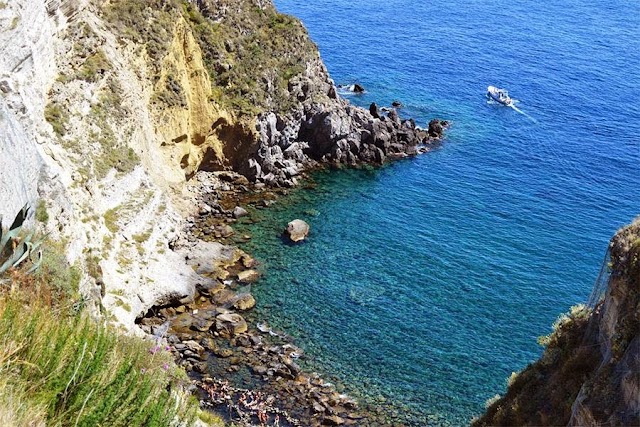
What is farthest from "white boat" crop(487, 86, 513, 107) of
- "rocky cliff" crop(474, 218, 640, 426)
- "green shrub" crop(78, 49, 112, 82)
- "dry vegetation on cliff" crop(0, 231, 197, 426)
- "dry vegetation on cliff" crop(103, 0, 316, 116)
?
"dry vegetation on cliff" crop(0, 231, 197, 426)

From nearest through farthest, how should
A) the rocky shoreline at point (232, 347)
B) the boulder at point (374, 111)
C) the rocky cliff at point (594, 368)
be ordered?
1. the rocky cliff at point (594, 368)
2. the rocky shoreline at point (232, 347)
3. the boulder at point (374, 111)

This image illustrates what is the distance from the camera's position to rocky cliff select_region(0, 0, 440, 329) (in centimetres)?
4381

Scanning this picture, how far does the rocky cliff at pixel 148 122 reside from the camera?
4381 cm

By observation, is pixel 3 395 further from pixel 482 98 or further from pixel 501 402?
pixel 482 98

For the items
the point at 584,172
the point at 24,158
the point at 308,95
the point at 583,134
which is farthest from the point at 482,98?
the point at 24,158

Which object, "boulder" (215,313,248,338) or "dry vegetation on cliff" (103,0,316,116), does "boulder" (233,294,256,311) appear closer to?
"boulder" (215,313,248,338)

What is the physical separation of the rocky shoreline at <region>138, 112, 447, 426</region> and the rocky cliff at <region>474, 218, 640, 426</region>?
16.0 meters

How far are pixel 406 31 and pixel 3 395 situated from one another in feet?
395

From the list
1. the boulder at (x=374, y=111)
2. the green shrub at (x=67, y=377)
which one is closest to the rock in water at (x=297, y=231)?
the boulder at (x=374, y=111)

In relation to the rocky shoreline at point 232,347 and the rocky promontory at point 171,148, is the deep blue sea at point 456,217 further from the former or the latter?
the rocky promontory at point 171,148

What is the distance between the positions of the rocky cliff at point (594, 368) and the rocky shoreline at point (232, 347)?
52.4 ft

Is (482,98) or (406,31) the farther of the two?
(406,31)

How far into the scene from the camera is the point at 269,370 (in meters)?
48.8

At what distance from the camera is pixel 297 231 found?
214ft
